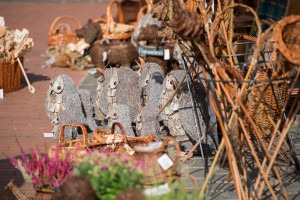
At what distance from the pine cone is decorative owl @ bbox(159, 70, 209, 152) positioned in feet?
→ 4.56

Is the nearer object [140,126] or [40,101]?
[140,126]

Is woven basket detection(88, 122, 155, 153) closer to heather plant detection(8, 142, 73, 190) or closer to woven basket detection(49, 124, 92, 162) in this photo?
woven basket detection(49, 124, 92, 162)

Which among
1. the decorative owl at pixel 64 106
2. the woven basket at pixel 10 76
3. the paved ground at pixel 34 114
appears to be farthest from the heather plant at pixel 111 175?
the woven basket at pixel 10 76

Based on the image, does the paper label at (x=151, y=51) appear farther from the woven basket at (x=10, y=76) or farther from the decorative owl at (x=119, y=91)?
the decorative owl at (x=119, y=91)

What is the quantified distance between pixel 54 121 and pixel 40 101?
1870 mm

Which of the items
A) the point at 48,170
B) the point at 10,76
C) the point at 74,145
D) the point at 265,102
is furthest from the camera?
the point at 10,76

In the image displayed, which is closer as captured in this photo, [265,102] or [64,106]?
[265,102]

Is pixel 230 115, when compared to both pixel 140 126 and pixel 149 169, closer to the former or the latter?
pixel 149 169

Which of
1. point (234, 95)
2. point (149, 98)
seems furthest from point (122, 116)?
point (234, 95)

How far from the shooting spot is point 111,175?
3551 millimetres

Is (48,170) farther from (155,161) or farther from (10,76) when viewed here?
(10,76)

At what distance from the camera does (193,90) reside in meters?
5.46

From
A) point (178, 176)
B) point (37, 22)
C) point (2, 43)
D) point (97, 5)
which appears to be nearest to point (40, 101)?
point (2, 43)

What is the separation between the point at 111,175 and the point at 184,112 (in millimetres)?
2075
